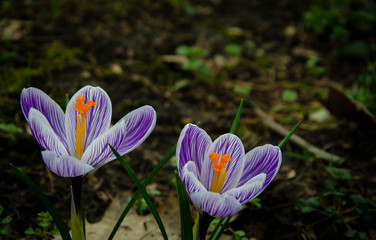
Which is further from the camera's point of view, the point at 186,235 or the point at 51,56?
the point at 51,56

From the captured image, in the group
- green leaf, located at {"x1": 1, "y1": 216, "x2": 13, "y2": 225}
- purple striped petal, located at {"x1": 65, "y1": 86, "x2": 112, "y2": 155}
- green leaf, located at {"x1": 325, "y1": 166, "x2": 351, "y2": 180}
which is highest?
purple striped petal, located at {"x1": 65, "y1": 86, "x2": 112, "y2": 155}

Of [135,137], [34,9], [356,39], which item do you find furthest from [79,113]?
[356,39]

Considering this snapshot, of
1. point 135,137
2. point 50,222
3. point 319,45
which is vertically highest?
point 135,137

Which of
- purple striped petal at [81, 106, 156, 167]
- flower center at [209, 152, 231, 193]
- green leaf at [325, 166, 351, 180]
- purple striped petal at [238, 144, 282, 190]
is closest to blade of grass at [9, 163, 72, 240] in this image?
purple striped petal at [81, 106, 156, 167]

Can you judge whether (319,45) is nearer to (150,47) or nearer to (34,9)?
(150,47)

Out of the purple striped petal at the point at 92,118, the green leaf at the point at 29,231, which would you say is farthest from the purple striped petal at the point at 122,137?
the green leaf at the point at 29,231

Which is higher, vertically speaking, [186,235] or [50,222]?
[186,235]

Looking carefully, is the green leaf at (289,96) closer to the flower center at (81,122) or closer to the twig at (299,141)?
the twig at (299,141)

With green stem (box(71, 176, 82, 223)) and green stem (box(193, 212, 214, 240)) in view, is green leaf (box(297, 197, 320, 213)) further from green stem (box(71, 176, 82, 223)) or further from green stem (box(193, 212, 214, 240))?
green stem (box(71, 176, 82, 223))
